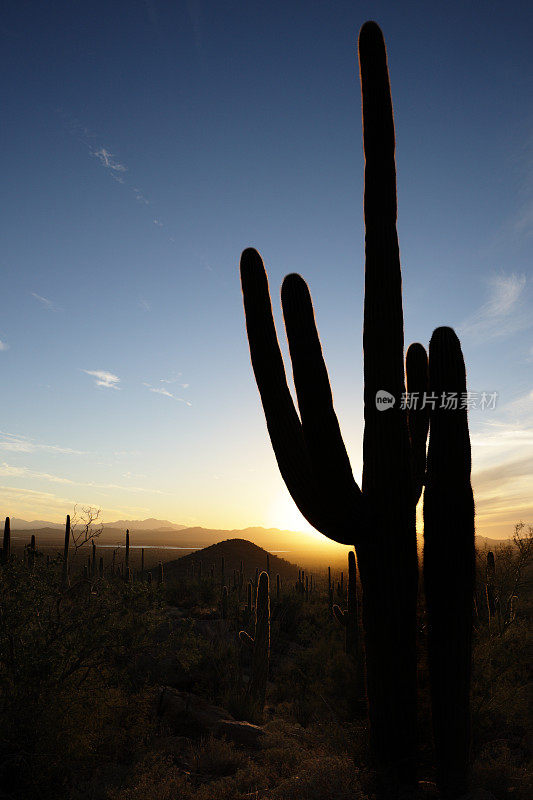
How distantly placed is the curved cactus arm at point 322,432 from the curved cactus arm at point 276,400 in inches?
11.3

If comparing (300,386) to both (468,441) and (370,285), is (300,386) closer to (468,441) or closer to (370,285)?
(370,285)

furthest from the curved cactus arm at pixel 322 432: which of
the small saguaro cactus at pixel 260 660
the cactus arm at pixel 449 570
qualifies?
the small saguaro cactus at pixel 260 660

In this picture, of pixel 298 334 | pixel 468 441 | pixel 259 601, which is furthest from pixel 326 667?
pixel 298 334

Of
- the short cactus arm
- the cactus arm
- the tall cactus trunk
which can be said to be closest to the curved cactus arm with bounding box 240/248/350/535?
the short cactus arm

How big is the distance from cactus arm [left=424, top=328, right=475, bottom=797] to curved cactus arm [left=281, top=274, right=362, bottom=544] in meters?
1.07

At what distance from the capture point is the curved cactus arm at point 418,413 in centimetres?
853

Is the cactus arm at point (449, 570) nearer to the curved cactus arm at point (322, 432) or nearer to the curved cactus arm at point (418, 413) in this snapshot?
the curved cactus arm at point (322, 432)

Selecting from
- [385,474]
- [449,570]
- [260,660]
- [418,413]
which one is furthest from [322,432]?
[260,660]

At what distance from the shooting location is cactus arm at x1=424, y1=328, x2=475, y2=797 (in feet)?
20.6

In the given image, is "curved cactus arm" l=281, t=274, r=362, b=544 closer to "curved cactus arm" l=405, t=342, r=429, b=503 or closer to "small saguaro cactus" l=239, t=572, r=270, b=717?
"curved cactus arm" l=405, t=342, r=429, b=503

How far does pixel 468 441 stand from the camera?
679 cm

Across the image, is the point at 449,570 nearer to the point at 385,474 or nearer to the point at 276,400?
the point at 385,474

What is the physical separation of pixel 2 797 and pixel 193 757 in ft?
9.32

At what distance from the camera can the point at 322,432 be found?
619 centimetres
